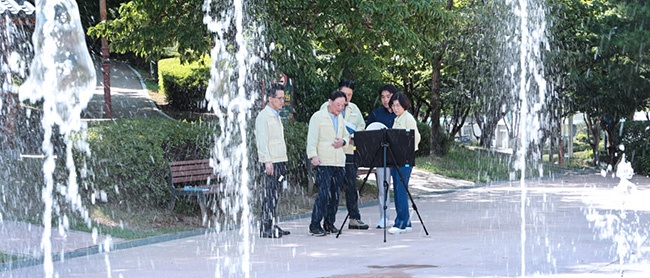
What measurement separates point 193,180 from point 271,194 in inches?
94.2

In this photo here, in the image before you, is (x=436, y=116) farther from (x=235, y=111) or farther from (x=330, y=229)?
(x=330, y=229)

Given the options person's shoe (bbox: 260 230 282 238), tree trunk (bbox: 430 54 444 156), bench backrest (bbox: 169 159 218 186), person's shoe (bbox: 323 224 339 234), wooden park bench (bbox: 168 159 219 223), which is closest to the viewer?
person's shoe (bbox: 260 230 282 238)

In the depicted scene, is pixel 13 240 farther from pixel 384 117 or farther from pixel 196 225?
pixel 384 117

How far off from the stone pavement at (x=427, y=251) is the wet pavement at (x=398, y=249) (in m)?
0.01

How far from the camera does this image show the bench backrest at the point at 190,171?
1309 cm

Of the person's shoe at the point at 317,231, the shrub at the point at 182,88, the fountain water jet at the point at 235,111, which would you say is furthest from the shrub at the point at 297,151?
the shrub at the point at 182,88

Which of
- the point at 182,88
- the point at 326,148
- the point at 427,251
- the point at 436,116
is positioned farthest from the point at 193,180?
the point at 182,88

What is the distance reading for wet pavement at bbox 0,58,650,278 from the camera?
888cm

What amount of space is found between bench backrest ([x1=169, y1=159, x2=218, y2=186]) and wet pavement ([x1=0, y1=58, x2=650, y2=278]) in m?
1.12

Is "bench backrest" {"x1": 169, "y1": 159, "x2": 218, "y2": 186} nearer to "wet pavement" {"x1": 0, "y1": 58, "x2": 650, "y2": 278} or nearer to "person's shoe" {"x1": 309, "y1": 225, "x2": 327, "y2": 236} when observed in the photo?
"wet pavement" {"x1": 0, "y1": 58, "x2": 650, "y2": 278}

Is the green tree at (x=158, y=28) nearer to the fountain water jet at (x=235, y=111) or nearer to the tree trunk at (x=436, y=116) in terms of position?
the fountain water jet at (x=235, y=111)

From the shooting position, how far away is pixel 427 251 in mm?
10094

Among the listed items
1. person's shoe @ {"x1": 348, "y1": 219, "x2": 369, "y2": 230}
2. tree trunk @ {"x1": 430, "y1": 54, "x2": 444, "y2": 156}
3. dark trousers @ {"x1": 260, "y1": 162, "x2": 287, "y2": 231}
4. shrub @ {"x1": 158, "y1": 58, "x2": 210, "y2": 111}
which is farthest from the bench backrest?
shrub @ {"x1": 158, "y1": 58, "x2": 210, "y2": 111}

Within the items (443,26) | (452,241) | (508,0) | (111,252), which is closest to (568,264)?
(452,241)
